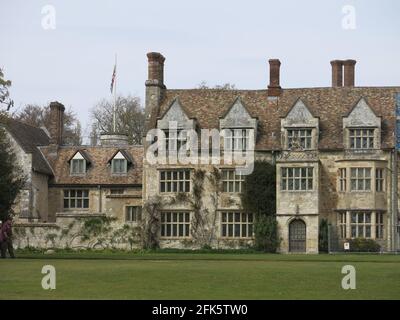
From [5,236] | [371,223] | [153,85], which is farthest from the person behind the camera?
[153,85]

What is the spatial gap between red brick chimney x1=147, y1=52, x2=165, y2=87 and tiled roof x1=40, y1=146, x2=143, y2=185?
4574 mm

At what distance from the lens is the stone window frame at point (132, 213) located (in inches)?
1940

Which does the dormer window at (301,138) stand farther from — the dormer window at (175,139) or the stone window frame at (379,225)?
the dormer window at (175,139)

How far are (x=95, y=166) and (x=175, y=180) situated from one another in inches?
262

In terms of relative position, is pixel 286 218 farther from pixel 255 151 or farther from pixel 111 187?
pixel 111 187

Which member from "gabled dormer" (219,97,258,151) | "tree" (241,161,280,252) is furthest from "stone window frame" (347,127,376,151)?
"gabled dormer" (219,97,258,151)

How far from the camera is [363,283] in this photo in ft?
66.9

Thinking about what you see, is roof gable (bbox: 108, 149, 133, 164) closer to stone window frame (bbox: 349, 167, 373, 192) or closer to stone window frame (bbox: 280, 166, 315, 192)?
stone window frame (bbox: 280, 166, 315, 192)

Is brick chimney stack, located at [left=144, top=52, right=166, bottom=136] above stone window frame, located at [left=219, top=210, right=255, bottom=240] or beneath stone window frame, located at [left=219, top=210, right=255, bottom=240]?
above

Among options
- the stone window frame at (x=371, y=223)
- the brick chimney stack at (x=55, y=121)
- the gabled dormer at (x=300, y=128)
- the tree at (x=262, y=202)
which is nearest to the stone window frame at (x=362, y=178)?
the stone window frame at (x=371, y=223)

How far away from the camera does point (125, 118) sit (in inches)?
2960

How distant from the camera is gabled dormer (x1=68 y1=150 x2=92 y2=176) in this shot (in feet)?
173

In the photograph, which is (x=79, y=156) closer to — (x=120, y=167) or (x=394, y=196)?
(x=120, y=167)

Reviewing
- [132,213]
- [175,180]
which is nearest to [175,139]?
[175,180]
